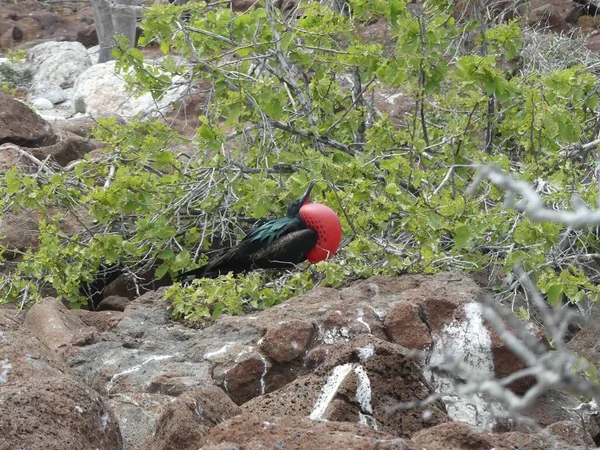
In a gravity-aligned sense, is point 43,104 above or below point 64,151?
below

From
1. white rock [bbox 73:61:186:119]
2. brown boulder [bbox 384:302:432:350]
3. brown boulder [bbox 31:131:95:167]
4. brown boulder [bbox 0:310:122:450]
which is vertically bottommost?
white rock [bbox 73:61:186:119]

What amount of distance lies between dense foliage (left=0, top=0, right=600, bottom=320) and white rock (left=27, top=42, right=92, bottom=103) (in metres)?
6.21

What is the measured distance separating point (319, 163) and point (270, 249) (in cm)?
51

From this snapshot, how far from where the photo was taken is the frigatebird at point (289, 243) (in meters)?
5.04

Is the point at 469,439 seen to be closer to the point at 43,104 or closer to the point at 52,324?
the point at 52,324

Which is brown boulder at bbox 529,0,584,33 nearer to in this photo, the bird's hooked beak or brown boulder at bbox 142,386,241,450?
the bird's hooked beak

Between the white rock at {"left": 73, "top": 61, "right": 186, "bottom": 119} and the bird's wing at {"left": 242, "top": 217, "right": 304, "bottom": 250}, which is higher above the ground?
the bird's wing at {"left": 242, "top": 217, "right": 304, "bottom": 250}

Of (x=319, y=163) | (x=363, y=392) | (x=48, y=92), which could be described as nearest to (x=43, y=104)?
(x=48, y=92)

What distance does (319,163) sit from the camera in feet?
16.4

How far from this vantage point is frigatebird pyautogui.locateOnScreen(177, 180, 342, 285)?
16.5ft

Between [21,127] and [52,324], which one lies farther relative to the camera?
[21,127]

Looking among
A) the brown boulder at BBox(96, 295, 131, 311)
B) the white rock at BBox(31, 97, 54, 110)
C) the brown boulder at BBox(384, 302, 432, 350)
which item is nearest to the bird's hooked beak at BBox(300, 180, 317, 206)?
the brown boulder at BBox(96, 295, 131, 311)

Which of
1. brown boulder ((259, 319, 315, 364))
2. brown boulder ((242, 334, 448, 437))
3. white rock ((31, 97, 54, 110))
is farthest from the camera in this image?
white rock ((31, 97, 54, 110))

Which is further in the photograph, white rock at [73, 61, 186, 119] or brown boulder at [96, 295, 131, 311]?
white rock at [73, 61, 186, 119]
